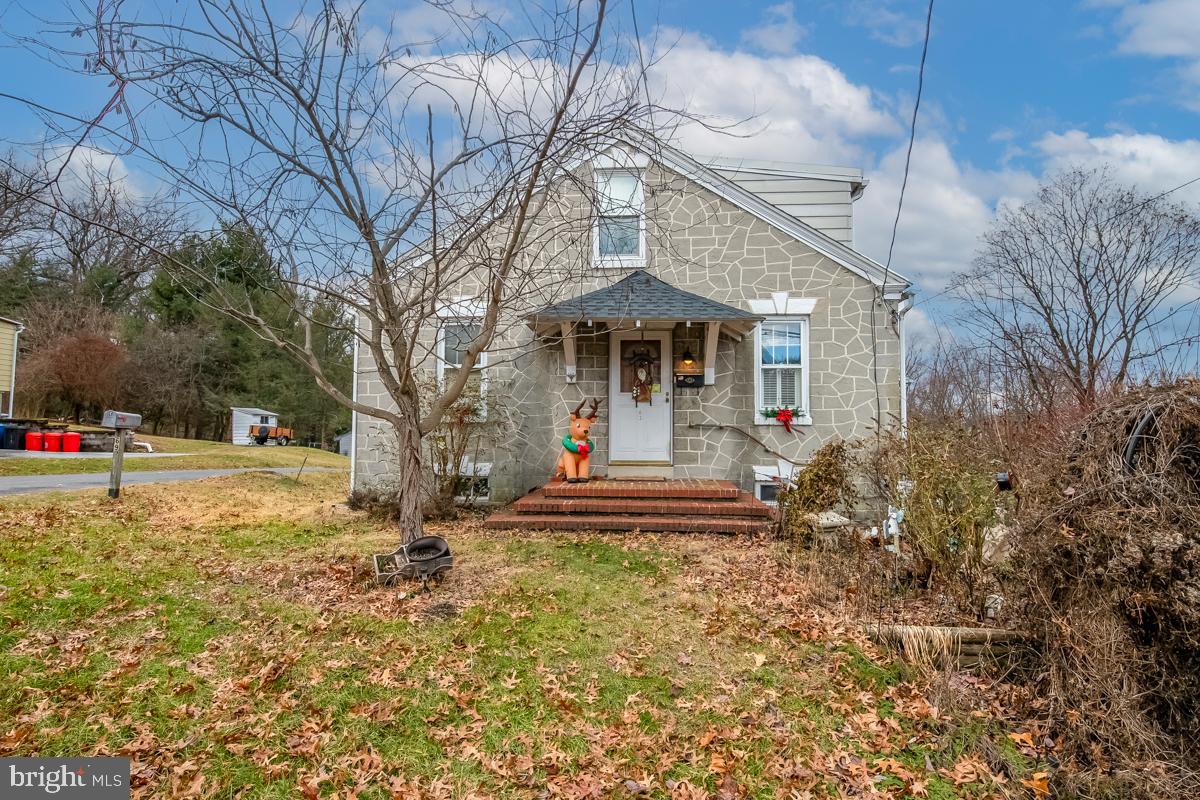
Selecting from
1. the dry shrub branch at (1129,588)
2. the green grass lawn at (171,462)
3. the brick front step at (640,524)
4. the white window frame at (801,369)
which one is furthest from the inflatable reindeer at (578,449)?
the green grass lawn at (171,462)

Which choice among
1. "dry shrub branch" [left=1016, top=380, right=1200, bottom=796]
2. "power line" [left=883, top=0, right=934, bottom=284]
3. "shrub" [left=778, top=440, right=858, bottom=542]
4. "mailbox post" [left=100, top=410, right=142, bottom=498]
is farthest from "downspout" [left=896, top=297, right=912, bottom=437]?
"mailbox post" [left=100, top=410, right=142, bottom=498]

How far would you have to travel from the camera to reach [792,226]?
968cm

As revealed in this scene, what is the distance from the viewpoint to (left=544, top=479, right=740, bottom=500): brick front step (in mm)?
8281

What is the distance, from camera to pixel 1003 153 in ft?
29.5

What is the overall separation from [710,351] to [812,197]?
14.5ft

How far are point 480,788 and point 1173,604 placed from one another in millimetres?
3534

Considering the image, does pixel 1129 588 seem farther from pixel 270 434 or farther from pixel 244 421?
pixel 244 421

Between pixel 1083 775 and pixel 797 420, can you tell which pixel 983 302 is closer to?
pixel 797 420

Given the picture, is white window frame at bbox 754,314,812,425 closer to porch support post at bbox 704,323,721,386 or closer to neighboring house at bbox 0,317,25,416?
porch support post at bbox 704,323,721,386

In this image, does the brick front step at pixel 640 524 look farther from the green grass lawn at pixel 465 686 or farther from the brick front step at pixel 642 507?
the green grass lawn at pixel 465 686

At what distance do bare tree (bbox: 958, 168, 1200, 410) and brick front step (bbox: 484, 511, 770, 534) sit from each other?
964 centimetres

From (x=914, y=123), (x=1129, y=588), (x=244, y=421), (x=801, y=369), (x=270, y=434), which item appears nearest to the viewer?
(x=1129, y=588)

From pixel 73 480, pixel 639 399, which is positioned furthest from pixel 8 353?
pixel 639 399

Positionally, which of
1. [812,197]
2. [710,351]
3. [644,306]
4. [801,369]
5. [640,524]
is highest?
[812,197]
